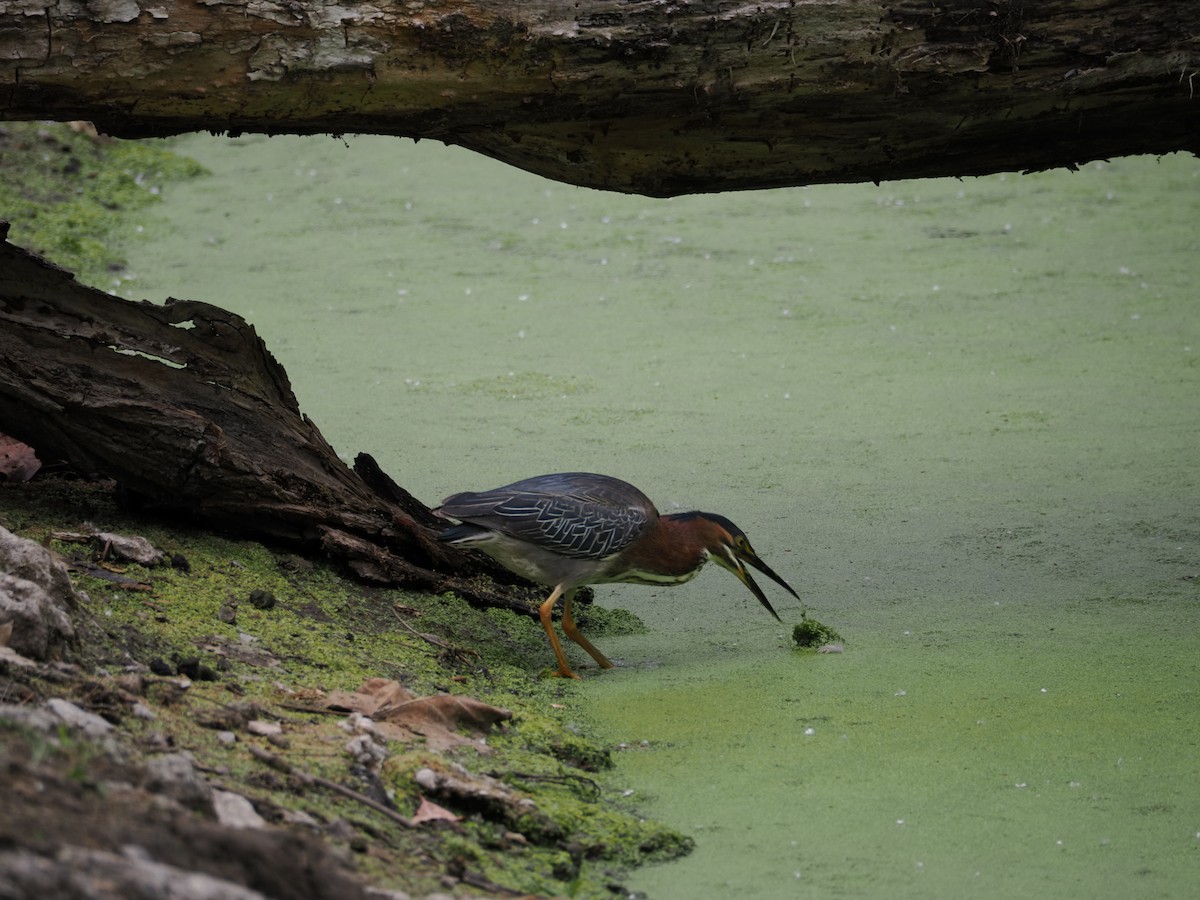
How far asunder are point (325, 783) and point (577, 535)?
140cm

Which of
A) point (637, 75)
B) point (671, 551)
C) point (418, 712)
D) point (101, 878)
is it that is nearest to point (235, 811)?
point (101, 878)

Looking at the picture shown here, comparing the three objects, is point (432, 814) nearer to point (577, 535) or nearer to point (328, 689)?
point (328, 689)

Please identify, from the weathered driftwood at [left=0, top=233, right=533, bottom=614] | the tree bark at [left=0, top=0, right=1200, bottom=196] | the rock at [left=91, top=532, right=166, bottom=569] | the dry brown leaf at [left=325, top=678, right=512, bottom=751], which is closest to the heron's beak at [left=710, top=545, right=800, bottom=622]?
the weathered driftwood at [left=0, top=233, right=533, bottom=614]

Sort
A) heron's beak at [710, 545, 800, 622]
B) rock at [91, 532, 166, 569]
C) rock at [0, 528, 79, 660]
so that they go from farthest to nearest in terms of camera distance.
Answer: heron's beak at [710, 545, 800, 622] < rock at [91, 532, 166, 569] < rock at [0, 528, 79, 660]

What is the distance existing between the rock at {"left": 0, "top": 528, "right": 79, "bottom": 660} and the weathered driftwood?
772 mm

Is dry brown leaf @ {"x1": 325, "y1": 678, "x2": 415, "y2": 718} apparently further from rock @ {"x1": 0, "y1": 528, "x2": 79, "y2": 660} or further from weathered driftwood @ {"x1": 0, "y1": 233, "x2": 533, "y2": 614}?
weathered driftwood @ {"x1": 0, "y1": 233, "x2": 533, "y2": 614}

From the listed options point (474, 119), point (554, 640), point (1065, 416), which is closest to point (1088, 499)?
point (1065, 416)

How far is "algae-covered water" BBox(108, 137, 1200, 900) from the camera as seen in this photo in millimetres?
2836

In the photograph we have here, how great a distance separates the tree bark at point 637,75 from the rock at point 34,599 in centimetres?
125

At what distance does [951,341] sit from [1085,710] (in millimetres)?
3370

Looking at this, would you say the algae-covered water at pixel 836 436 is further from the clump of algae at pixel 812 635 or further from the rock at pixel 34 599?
the rock at pixel 34 599

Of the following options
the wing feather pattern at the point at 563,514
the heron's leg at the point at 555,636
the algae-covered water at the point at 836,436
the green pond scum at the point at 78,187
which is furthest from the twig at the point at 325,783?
the green pond scum at the point at 78,187

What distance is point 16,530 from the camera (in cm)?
330

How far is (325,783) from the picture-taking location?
92.9 inches
